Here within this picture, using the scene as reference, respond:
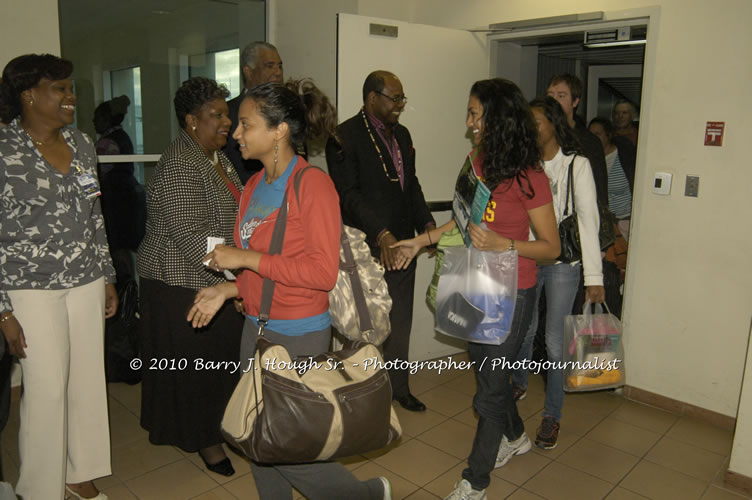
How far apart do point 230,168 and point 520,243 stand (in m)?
1.35

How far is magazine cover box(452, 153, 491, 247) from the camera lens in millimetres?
2170

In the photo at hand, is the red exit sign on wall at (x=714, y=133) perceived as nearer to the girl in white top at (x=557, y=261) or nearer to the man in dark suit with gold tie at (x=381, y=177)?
the girl in white top at (x=557, y=261)

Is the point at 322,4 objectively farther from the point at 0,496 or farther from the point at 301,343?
the point at 0,496

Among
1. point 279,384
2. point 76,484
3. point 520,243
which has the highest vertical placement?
point 520,243

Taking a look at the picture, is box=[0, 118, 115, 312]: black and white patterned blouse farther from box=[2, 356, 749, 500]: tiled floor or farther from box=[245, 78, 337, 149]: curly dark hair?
box=[2, 356, 749, 500]: tiled floor

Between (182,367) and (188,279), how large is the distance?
406mm

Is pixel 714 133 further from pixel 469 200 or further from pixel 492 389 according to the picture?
pixel 492 389

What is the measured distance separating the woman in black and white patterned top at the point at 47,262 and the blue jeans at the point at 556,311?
193 centimetres

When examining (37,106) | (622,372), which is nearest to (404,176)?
(622,372)

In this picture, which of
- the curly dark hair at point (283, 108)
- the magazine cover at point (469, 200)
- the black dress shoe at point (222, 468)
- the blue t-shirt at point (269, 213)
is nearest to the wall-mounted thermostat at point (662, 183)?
the magazine cover at point (469, 200)

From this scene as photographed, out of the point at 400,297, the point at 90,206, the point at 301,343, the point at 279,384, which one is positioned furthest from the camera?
the point at 400,297

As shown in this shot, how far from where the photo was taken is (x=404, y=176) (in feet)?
10.7

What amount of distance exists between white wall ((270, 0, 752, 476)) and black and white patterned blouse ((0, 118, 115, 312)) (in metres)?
1.79

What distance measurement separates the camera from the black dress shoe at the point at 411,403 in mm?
3352
